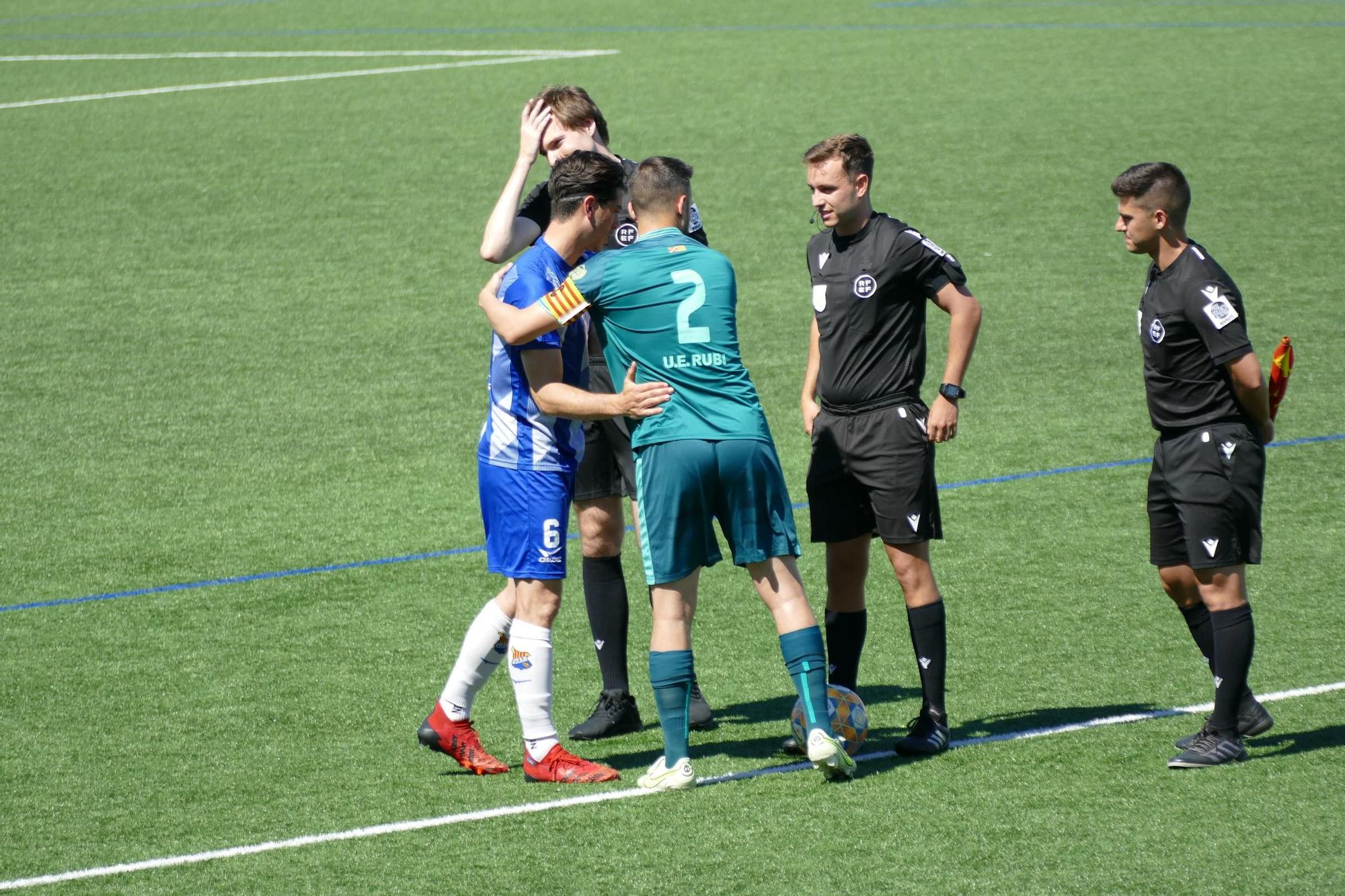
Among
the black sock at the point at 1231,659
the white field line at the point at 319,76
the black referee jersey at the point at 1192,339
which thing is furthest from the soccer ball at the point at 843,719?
the white field line at the point at 319,76

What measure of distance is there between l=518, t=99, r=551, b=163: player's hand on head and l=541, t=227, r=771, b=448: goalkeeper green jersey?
86 centimetres

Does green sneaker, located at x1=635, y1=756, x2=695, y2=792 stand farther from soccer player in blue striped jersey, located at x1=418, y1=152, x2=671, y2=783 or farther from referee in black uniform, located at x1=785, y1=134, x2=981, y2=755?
referee in black uniform, located at x1=785, y1=134, x2=981, y2=755

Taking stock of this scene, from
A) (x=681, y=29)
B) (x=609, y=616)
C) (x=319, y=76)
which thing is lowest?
(x=609, y=616)

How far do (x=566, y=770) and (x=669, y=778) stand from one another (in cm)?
35

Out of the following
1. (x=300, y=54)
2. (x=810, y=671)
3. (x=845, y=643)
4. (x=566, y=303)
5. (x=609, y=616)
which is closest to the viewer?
(x=566, y=303)

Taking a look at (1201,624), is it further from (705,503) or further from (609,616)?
(609,616)

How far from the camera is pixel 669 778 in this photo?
5.19 metres

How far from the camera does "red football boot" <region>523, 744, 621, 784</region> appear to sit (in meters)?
5.31

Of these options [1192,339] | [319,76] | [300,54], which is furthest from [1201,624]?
[300,54]

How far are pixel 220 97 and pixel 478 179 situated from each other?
547 centimetres

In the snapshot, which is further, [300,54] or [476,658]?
[300,54]

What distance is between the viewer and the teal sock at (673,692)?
5121 millimetres

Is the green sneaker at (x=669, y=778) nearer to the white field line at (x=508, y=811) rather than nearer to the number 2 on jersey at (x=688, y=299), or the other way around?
the white field line at (x=508, y=811)

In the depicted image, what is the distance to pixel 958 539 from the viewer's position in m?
8.07
